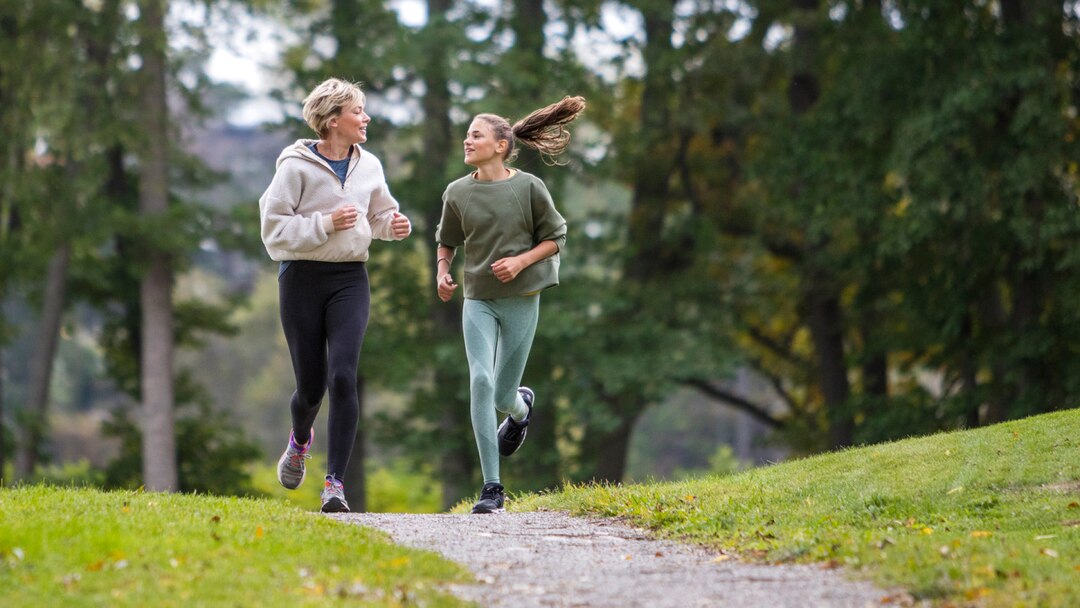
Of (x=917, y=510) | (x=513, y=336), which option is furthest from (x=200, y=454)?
(x=917, y=510)

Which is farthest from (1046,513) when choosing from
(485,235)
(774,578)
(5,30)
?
(5,30)

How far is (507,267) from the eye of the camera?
26.0ft

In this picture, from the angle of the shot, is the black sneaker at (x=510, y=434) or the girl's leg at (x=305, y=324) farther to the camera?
the black sneaker at (x=510, y=434)

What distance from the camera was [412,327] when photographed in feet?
80.9

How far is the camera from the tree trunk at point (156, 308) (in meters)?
21.8

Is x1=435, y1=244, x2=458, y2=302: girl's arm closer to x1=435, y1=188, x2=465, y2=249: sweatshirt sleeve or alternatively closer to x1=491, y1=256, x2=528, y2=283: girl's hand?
x1=435, y1=188, x2=465, y2=249: sweatshirt sleeve

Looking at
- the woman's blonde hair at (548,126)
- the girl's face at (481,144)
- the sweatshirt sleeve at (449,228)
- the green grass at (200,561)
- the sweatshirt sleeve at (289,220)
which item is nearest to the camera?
the green grass at (200,561)

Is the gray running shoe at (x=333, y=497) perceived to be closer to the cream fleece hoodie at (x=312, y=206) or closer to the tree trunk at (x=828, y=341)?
the cream fleece hoodie at (x=312, y=206)

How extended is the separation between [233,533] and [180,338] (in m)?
18.9

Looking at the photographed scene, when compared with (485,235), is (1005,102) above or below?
above

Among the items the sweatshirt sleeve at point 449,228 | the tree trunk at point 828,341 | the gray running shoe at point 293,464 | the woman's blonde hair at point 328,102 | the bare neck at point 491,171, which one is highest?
the woman's blonde hair at point 328,102

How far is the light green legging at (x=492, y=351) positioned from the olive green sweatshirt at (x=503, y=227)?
10 centimetres

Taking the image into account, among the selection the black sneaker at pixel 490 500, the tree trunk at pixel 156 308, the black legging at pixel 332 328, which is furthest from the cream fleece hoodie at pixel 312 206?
the tree trunk at pixel 156 308

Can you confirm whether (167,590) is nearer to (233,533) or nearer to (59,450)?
(233,533)
